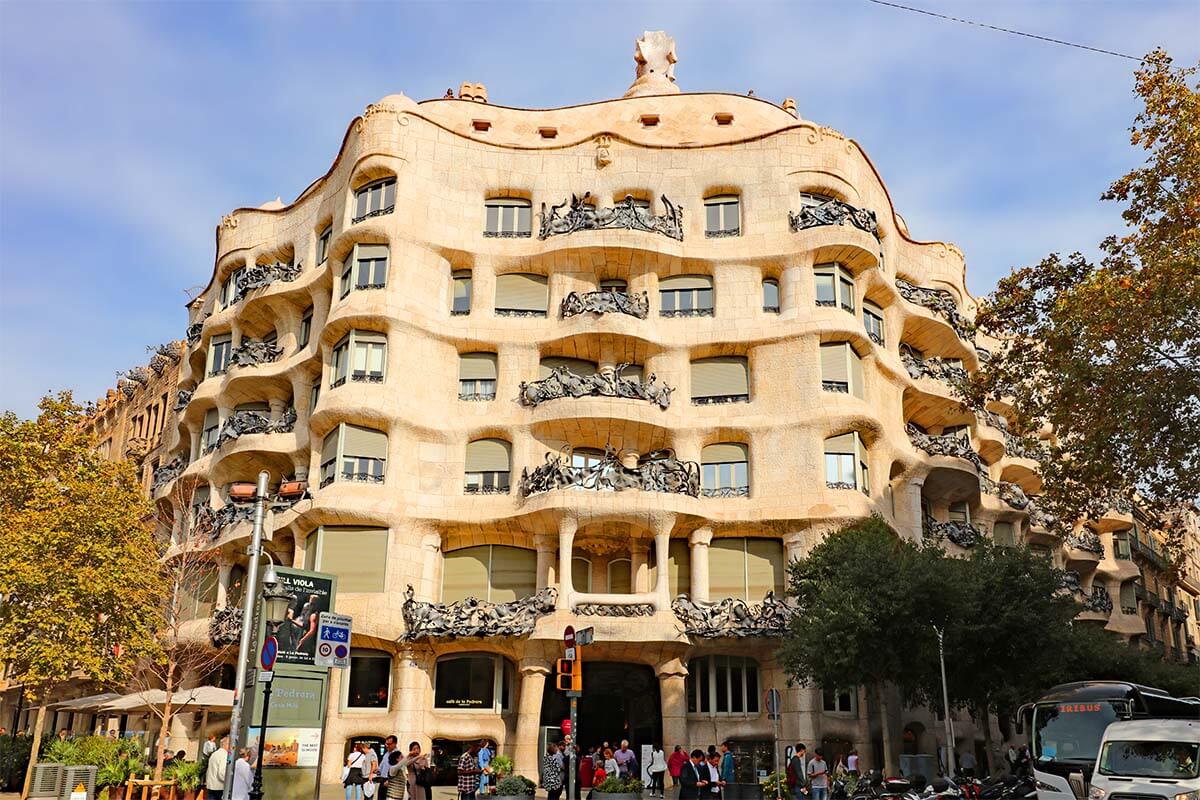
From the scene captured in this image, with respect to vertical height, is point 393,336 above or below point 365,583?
above

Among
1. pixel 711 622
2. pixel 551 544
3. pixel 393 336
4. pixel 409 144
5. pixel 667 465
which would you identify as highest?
pixel 409 144

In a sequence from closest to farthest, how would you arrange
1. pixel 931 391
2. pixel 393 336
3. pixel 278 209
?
1. pixel 393 336
2. pixel 931 391
3. pixel 278 209

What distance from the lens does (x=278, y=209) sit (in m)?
44.6

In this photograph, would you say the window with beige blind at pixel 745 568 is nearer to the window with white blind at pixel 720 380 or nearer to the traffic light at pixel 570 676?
the window with white blind at pixel 720 380

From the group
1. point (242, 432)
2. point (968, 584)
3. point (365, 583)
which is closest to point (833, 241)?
point (968, 584)

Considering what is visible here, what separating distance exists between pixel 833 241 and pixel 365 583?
764 inches

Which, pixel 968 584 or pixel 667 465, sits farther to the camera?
pixel 667 465

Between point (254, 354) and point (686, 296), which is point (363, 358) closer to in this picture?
point (254, 354)

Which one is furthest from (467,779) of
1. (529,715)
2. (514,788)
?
(529,715)

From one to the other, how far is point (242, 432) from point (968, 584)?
25310 mm

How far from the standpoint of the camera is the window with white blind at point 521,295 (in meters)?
38.7

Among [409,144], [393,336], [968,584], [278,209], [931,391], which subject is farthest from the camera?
[278,209]

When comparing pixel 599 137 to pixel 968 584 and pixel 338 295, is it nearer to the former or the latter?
pixel 338 295

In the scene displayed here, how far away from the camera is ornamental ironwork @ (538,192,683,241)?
38469mm
